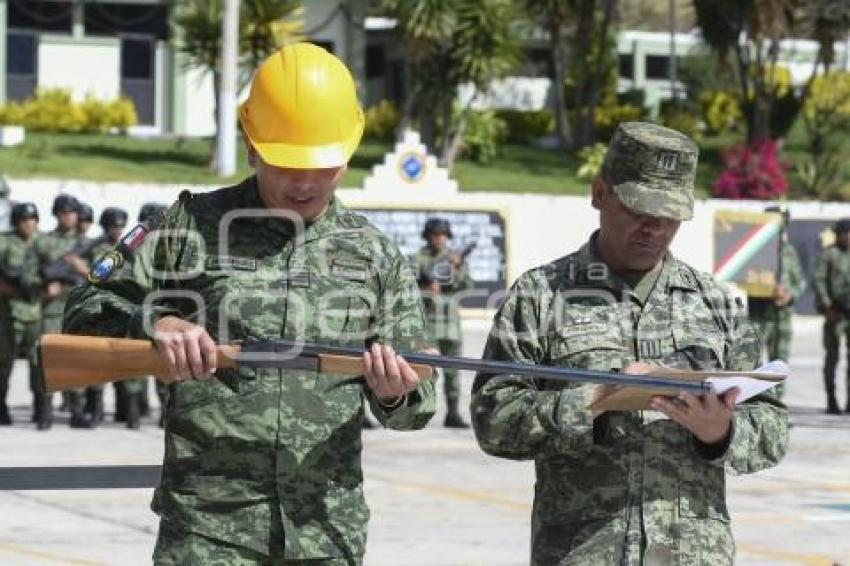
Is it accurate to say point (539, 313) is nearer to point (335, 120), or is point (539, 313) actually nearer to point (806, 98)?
point (335, 120)

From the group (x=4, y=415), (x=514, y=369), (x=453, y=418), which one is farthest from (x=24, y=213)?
(x=514, y=369)

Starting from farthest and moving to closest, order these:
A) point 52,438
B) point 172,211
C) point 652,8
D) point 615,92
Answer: point 652,8, point 615,92, point 52,438, point 172,211

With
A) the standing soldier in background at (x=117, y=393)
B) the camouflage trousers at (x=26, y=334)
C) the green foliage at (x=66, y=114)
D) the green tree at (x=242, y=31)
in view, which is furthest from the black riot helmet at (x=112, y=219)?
the green foliage at (x=66, y=114)

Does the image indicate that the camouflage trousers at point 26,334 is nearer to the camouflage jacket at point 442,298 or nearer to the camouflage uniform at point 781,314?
the camouflage jacket at point 442,298

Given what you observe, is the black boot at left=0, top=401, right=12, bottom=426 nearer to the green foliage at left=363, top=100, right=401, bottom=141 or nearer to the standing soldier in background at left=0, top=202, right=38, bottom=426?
the standing soldier in background at left=0, top=202, right=38, bottom=426

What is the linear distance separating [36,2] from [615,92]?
1308cm

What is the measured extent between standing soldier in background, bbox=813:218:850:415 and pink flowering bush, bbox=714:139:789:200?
1640cm

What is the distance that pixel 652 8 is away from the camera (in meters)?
70.6

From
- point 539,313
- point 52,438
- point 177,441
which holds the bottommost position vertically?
point 52,438

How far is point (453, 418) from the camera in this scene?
56.3 feet

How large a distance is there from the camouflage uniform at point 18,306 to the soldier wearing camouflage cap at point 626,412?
12.2 meters

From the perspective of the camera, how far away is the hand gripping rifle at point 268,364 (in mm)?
4234

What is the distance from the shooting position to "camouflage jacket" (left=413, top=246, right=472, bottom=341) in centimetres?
1742

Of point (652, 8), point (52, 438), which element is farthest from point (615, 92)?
point (52, 438)
